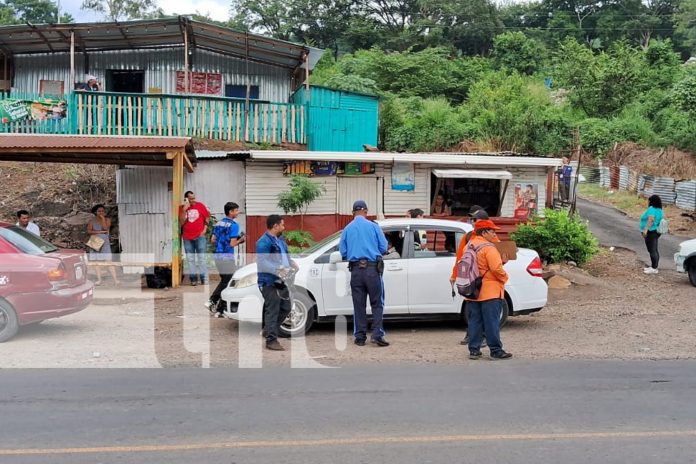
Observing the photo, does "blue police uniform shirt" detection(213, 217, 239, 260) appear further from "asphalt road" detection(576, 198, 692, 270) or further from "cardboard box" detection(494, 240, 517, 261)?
"asphalt road" detection(576, 198, 692, 270)

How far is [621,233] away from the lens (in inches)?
874

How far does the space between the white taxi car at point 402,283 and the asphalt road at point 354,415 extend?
1980 mm

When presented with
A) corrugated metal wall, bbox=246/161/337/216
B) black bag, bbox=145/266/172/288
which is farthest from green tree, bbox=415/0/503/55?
black bag, bbox=145/266/172/288

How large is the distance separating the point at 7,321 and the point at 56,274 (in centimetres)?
81

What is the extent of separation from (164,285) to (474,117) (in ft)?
63.4

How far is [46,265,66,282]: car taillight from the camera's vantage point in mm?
9500

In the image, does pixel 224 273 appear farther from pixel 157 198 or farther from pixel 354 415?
pixel 354 415

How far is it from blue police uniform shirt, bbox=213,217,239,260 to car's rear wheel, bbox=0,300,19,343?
392 centimetres

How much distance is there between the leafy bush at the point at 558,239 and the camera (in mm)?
14977

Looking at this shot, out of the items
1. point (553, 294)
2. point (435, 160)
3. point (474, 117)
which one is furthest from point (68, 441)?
point (474, 117)

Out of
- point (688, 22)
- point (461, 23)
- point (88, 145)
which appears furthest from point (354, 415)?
point (688, 22)

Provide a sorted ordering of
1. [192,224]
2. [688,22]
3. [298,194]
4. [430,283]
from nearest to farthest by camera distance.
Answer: [430,283], [192,224], [298,194], [688,22]

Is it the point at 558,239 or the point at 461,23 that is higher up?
the point at 461,23

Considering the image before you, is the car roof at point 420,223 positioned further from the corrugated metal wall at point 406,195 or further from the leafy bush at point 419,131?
the leafy bush at point 419,131
